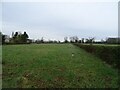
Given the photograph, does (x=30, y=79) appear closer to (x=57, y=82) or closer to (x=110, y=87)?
(x=57, y=82)

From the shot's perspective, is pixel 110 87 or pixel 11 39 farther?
pixel 11 39

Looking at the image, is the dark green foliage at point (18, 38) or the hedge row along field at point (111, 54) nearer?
the hedge row along field at point (111, 54)

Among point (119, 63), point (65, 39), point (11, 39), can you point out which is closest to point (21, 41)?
point (11, 39)

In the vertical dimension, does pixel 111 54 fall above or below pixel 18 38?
below

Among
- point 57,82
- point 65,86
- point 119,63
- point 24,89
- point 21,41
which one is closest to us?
point 24,89

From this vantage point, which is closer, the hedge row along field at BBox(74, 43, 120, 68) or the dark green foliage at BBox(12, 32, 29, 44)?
the hedge row along field at BBox(74, 43, 120, 68)

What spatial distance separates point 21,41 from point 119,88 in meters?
80.6

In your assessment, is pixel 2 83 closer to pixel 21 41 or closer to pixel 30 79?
pixel 30 79

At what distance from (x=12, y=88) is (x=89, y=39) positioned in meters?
82.5

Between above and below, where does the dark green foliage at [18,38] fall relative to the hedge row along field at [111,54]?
above

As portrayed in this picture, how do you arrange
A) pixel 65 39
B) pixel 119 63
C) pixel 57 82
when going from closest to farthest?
pixel 57 82 < pixel 119 63 < pixel 65 39

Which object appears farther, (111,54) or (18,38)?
(18,38)

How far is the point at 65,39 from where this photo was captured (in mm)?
118062

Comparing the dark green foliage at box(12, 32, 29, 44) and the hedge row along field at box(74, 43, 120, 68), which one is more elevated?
the dark green foliage at box(12, 32, 29, 44)
